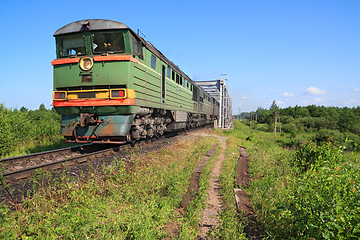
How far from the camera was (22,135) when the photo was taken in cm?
1109

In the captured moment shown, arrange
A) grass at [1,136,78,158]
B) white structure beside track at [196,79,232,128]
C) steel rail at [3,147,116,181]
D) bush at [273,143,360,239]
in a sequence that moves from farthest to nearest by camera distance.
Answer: white structure beside track at [196,79,232,128] < grass at [1,136,78,158] < steel rail at [3,147,116,181] < bush at [273,143,360,239]

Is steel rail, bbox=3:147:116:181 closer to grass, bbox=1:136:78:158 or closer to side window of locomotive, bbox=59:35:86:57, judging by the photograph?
grass, bbox=1:136:78:158

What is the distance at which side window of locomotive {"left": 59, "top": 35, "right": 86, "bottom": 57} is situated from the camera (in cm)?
788

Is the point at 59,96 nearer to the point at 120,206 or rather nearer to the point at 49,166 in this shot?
the point at 49,166

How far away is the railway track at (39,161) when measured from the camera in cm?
506

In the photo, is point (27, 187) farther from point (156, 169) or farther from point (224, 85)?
point (224, 85)

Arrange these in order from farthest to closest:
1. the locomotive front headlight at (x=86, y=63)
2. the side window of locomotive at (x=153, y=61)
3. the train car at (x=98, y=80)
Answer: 1. the side window of locomotive at (x=153, y=61)
2. the locomotive front headlight at (x=86, y=63)
3. the train car at (x=98, y=80)

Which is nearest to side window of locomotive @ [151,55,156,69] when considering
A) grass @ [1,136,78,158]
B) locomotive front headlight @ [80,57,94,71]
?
locomotive front headlight @ [80,57,94,71]

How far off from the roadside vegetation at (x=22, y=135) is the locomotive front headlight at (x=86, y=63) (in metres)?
4.40

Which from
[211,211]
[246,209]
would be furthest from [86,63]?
[246,209]

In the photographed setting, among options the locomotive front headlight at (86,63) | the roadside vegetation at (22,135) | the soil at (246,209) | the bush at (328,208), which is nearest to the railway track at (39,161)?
the roadside vegetation at (22,135)

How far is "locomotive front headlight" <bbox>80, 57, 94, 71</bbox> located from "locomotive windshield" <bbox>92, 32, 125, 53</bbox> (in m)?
0.43

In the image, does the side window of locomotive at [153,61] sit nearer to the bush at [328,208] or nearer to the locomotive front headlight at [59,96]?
the locomotive front headlight at [59,96]

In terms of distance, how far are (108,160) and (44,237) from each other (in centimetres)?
401
